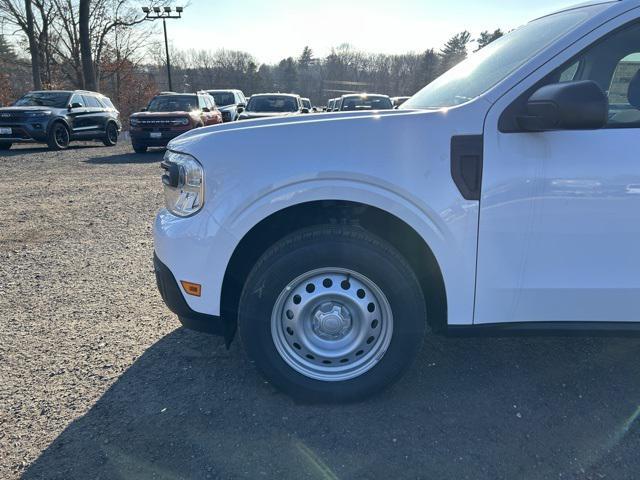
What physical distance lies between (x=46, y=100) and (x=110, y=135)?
95.0 inches

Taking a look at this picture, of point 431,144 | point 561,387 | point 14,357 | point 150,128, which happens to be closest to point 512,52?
point 431,144

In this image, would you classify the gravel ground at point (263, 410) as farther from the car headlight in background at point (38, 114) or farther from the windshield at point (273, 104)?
the car headlight in background at point (38, 114)

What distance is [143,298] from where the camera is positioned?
388 cm

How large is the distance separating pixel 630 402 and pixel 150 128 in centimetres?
1374

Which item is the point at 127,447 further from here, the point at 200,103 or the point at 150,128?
the point at 200,103

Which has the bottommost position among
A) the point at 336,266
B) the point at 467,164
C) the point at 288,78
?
the point at 336,266

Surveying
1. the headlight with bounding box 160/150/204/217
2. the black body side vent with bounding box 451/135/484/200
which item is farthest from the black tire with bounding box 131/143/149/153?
the black body side vent with bounding box 451/135/484/200

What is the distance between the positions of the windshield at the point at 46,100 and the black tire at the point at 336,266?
615 inches

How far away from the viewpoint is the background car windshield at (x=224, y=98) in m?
22.5

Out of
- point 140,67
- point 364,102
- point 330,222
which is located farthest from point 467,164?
point 140,67

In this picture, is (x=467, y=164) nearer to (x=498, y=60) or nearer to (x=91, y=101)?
(x=498, y=60)

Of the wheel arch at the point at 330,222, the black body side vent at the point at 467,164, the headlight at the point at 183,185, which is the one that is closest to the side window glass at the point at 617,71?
the black body side vent at the point at 467,164

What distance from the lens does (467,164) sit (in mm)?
2172

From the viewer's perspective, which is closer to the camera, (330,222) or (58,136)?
(330,222)
